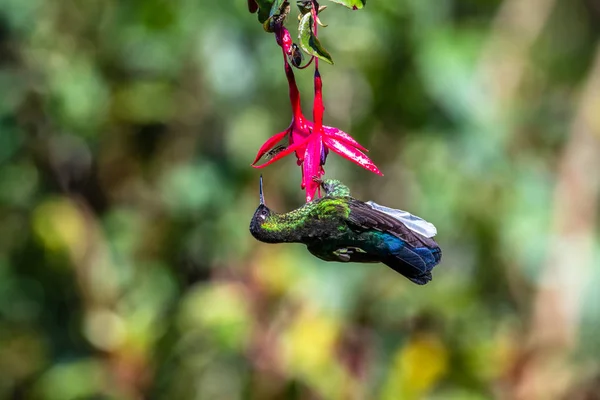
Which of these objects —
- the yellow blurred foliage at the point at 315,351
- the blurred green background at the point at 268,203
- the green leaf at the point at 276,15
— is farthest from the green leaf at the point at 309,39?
the yellow blurred foliage at the point at 315,351

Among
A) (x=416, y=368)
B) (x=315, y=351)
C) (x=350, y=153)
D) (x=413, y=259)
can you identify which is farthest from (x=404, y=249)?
(x=416, y=368)

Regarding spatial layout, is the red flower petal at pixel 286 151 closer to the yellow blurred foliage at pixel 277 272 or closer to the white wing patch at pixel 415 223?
the white wing patch at pixel 415 223

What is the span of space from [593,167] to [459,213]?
51 cm

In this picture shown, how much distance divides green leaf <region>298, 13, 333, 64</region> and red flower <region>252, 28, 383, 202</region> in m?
0.05

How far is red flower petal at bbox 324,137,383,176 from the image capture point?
36.5 inches

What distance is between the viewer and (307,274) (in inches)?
102

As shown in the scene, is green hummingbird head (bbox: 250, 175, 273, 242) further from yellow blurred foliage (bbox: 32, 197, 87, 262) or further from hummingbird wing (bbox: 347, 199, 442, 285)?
yellow blurred foliage (bbox: 32, 197, 87, 262)

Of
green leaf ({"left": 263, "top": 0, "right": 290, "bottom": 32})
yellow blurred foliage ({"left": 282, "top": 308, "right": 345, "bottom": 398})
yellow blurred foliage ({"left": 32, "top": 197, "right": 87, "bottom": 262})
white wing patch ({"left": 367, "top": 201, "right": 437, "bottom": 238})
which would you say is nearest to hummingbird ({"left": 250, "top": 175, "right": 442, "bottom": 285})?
white wing patch ({"left": 367, "top": 201, "right": 437, "bottom": 238})

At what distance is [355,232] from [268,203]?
1.63 metres

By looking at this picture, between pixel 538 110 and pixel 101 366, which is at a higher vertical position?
pixel 538 110

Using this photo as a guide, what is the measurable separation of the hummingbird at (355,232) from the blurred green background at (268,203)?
4.96 ft

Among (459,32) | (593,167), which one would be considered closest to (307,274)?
(459,32)

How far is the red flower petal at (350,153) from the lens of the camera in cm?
93

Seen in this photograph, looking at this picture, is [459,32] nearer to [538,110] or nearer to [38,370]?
[538,110]
